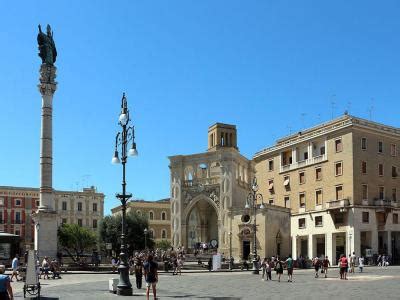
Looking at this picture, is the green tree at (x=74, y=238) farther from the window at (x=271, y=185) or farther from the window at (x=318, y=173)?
the window at (x=318, y=173)

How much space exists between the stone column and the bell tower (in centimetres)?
4716

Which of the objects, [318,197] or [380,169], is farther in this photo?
[318,197]

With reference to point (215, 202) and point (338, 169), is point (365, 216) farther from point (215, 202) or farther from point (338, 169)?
point (215, 202)

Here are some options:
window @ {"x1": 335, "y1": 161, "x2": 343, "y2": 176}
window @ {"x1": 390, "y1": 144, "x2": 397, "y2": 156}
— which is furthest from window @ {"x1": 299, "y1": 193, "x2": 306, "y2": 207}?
window @ {"x1": 390, "y1": 144, "x2": 397, "y2": 156}

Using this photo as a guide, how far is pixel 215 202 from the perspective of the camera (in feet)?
243

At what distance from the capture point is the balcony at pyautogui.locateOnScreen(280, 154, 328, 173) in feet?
205

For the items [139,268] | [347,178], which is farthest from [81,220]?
[139,268]

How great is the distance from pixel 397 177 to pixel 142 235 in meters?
33.3

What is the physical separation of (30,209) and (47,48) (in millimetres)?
53222

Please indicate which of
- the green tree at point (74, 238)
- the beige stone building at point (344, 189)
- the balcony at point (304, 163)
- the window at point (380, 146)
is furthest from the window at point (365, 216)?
the green tree at point (74, 238)

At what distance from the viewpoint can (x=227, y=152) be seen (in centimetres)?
7319

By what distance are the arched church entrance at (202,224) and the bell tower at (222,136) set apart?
39.8 feet

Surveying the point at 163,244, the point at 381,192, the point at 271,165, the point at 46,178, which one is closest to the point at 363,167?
the point at 381,192

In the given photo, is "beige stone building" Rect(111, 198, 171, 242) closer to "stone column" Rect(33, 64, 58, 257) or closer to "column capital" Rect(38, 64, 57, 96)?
"stone column" Rect(33, 64, 58, 257)
